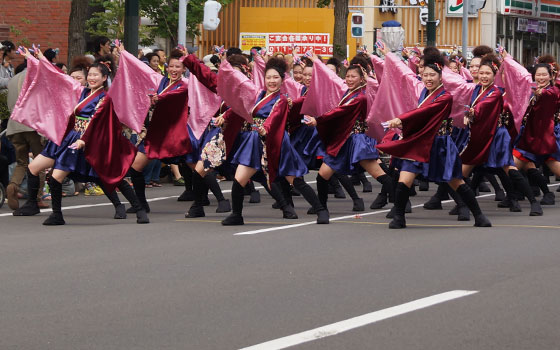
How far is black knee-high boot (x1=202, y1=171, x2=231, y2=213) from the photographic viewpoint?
12.7 meters

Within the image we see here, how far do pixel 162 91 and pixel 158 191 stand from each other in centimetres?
354

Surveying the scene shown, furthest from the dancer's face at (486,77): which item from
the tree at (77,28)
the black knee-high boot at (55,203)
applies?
the tree at (77,28)

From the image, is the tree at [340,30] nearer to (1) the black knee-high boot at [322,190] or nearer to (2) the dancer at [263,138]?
(1) the black knee-high boot at [322,190]

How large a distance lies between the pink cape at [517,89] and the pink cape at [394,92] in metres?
1.68

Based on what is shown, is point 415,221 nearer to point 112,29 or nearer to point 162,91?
point 162,91

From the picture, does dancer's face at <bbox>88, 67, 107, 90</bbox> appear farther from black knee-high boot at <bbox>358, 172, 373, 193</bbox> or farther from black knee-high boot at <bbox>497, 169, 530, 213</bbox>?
black knee-high boot at <bbox>358, 172, 373, 193</bbox>

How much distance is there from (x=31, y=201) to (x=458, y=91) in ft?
14.9

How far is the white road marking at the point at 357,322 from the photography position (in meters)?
6.29

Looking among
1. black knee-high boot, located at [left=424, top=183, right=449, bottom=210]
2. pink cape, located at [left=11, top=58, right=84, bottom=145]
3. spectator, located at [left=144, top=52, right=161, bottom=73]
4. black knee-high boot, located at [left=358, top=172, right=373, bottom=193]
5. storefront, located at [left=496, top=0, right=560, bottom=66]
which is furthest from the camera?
storefront, located at [left=496, top=0, right=560, bottom=66]

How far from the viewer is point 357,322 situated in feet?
22.4

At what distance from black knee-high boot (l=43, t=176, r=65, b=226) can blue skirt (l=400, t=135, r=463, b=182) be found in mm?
3300

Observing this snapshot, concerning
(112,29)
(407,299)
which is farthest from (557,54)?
(407,299)

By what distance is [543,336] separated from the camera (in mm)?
6484

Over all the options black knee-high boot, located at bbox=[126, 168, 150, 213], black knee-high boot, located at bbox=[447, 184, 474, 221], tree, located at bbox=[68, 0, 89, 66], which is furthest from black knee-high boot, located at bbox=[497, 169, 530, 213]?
tree, located at bbox=[68, 0, 89, 66]
